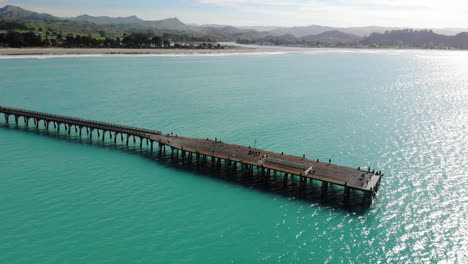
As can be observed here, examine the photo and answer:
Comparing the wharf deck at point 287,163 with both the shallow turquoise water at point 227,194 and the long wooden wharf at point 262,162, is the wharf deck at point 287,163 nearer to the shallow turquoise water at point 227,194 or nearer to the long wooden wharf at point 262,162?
the long wooden wharf at point 262,162

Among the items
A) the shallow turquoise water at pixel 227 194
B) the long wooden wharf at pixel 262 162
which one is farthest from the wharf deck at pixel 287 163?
the shallow turquoise water at pixel 227 194

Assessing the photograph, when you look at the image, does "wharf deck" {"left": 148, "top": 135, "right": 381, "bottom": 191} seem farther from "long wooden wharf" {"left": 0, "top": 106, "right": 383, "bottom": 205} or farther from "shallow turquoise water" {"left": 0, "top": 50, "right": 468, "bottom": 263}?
"shallow turquoise water" {"left": 0, "top": 50, "right": 468, "bottom": 263}

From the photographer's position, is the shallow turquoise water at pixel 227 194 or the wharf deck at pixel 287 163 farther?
the wharf deck at pixel 287 163

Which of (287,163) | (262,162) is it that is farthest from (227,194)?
(287,163)

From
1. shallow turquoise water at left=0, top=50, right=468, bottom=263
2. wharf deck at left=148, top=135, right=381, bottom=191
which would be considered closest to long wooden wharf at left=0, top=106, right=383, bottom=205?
wharf deck at left=148, top=135, right=381, bottom=191

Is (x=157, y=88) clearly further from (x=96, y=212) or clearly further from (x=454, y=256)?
(x=454, y=256)

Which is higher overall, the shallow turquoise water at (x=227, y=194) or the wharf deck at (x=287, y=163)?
the wharf deck at (x=287, y=163)

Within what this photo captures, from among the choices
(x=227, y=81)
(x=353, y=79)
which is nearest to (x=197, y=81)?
(x=227, y=81)
